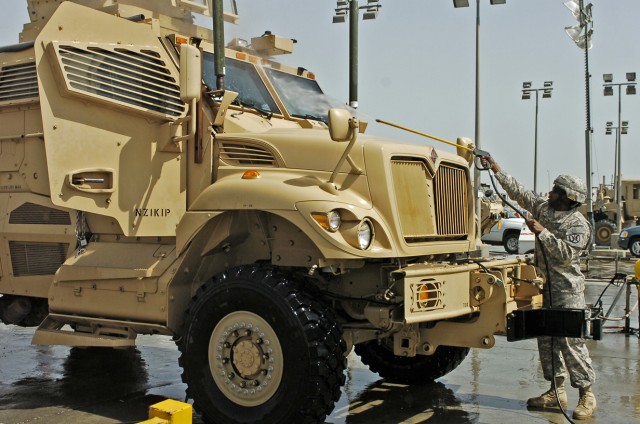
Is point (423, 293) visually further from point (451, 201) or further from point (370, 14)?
point (370, 14)

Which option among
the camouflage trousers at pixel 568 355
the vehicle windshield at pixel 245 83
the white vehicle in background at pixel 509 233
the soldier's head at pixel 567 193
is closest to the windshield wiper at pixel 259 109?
the vehicle windshield at pixel 245 83

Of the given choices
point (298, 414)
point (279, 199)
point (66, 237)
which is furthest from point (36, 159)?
point (298, 414)

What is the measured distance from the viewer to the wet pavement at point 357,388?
5980mm

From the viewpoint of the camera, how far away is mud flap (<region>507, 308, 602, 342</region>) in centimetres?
566

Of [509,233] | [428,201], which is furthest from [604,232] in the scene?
[428,201]

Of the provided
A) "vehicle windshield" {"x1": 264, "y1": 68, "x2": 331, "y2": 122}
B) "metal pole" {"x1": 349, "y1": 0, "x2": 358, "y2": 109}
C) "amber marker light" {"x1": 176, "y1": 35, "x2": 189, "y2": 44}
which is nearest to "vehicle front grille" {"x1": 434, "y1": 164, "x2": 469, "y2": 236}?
"vehicle windshield" {"x1": 264, "y1": 68, "x2": 331, "y2": 122}

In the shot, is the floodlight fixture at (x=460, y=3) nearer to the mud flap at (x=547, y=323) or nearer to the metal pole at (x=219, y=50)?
the metal pole at (x=219, y=50)

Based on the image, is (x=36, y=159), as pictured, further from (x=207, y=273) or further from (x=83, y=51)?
(x=207, y=273)

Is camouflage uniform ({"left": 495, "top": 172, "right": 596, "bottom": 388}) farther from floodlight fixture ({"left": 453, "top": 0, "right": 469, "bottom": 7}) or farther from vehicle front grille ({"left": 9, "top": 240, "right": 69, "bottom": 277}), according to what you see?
floodlight fixture ({"left": 453, "top": 0, "right": 469, "bottom": 7})

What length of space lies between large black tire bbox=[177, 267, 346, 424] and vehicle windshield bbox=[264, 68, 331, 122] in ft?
6.94

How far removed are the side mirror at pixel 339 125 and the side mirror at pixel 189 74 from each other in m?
1.12

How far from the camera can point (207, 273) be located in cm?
604

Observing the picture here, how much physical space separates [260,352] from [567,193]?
107 inches

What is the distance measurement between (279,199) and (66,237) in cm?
222
